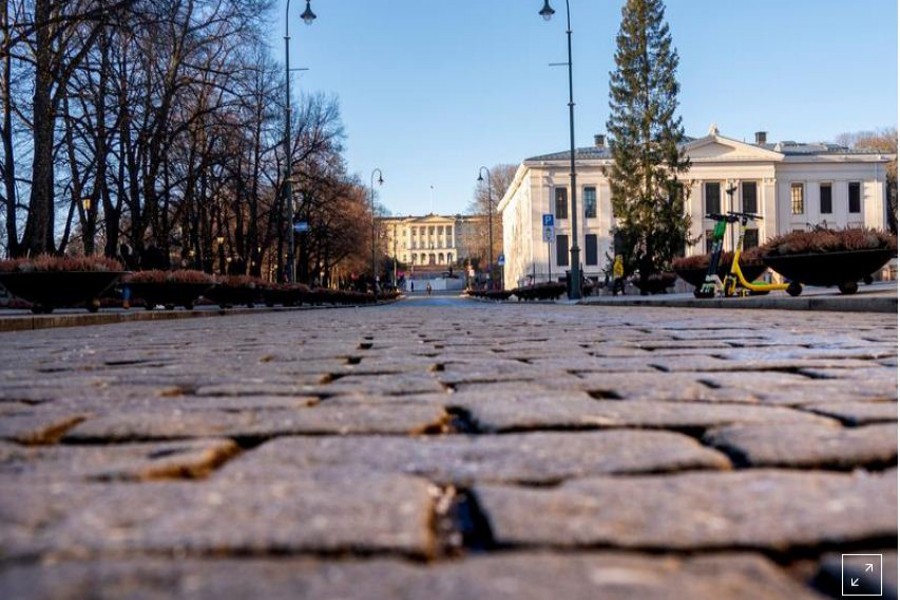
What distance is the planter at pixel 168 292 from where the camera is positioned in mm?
19281

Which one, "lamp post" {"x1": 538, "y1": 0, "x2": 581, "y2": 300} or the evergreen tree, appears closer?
"lamp post" {"x1": 538, "y1": 0, "x2": 581, "y2": 300}

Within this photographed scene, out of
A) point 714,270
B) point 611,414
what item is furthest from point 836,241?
point 611,414

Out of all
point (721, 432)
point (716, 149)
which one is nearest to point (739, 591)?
point (721, 432)

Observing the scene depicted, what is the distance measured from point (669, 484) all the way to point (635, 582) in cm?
67

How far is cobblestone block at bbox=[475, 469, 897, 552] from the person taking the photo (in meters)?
1.61

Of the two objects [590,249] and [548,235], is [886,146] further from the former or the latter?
[548,235]

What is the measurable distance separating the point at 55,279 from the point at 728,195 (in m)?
67.8

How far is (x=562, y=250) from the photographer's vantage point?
7569 centimetres

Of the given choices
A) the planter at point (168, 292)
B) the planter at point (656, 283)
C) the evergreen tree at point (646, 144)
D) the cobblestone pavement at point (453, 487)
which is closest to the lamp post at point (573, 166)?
the planter at point (656, 283)

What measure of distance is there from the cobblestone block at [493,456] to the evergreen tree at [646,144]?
51802 mm

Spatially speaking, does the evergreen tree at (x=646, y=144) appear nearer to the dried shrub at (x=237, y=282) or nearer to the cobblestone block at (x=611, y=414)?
the dried shrub at (x=237, y=282)

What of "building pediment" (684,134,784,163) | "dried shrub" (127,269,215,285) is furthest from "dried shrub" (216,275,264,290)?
"building pediment" (684,134,784,163)

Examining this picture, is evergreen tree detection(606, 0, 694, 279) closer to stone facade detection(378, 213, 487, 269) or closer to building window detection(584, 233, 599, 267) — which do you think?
building window detection(584, 233, 599, 267)

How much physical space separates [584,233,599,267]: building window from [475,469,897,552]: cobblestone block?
2942 inches
